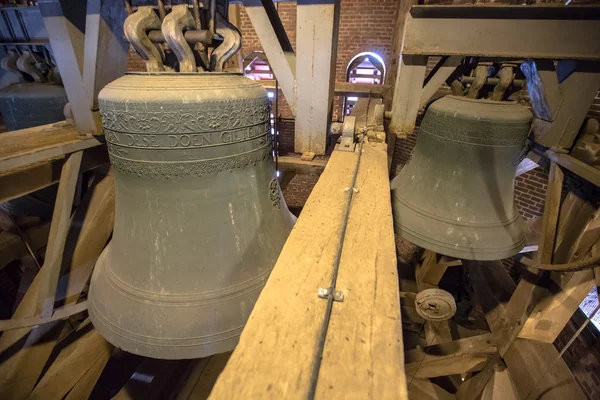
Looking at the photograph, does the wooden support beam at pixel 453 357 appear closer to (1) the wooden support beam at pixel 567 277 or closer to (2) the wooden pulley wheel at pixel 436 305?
(1) the wooden support beam at pixel 567 277

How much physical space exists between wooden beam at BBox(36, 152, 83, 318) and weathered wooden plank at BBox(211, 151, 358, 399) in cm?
164

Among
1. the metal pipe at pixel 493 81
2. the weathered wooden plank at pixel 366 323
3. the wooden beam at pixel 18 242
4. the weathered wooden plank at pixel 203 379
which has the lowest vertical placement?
the weathered wooden plank at pixel 203 379

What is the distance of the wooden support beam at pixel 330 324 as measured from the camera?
471mm

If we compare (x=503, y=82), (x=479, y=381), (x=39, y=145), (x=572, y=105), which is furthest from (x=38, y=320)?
(x=479, y=381)

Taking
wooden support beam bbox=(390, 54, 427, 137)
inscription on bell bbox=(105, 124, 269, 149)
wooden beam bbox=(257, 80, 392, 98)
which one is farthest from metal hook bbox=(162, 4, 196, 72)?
wooden beam bbox=(257, 80, 392, 98)

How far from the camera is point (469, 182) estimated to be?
1700 mm

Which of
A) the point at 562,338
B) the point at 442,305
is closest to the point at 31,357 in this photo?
the point at 442,305

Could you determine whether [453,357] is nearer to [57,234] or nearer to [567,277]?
[567,277]

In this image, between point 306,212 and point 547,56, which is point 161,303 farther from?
point 547,56

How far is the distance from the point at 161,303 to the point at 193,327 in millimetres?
151

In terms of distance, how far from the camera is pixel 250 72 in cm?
684

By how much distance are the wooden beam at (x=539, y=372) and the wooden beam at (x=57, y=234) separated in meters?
3.13

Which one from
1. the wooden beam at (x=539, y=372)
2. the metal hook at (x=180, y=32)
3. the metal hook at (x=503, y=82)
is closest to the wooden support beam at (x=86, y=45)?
the metal hook at (x=180, y=32)

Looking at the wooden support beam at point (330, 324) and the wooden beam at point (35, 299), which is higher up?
the wooden support beam at point (330, 324)
